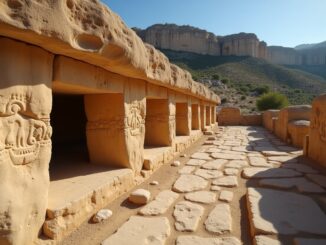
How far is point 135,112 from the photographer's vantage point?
3611 mm

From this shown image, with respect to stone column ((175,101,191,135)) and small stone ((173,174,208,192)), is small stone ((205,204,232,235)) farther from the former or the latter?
stone column ((175,101,191,135))

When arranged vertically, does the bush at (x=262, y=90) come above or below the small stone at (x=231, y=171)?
above

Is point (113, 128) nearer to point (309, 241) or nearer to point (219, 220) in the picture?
point (219, 220)

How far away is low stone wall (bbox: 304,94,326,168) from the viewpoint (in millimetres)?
4387

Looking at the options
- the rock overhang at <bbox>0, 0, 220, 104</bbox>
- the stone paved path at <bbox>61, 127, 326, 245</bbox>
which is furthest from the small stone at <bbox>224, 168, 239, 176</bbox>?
the rock overhang at <bbox>0, 0, 220, 104</bbox>

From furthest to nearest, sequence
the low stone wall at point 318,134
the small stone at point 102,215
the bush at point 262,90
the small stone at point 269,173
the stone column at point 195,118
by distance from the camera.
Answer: the bush at point 262,90 < the stone column at point 195,118 < the low stone wall at point 318,134 < the small stone at point 269,173 < the small stone at point 102,215

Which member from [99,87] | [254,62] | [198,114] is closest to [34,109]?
[99,87]

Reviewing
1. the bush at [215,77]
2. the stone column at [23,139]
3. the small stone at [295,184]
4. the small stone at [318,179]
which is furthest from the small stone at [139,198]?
the bush at [215,77]

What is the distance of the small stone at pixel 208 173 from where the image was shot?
3.92 metres

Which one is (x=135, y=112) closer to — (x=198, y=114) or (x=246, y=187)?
(x=246, y=187)

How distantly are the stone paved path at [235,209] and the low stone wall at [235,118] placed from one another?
10.6 meters

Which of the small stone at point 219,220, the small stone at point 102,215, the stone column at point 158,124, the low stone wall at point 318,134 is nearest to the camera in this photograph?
the small stone at point 219,220

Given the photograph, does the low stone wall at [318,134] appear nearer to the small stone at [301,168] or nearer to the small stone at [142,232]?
the small stone at [301,168]

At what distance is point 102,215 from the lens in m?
2.43
